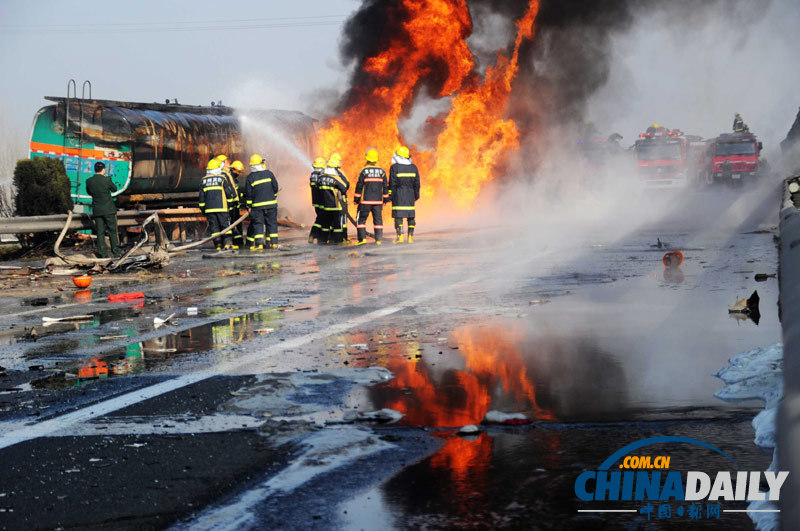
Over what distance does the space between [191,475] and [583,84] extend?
35.3 metres

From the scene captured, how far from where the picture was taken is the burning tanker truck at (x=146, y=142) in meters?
22.7

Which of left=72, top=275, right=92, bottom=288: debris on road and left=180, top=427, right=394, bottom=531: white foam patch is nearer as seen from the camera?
left=180, top=427, right=394, bottom=531: white foam patch

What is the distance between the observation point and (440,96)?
99.2 ft

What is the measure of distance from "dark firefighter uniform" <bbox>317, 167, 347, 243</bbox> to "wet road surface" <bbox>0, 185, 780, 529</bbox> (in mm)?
7947

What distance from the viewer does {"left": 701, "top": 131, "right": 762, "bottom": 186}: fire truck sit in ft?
160

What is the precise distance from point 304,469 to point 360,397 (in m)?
1.67

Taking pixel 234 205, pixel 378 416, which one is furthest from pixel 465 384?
pixel 234 205

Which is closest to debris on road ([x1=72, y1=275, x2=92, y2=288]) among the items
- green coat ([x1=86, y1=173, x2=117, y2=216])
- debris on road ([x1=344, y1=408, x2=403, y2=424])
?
green coat ([x1=86, y1=173, x2=117, y2=216])

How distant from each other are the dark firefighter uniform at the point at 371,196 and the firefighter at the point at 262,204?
2.11 metres

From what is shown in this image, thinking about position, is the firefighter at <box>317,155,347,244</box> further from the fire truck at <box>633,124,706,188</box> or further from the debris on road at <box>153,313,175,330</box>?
the fire truck at <box>633,124,706,188</box>

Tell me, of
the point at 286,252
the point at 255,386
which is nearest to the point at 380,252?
the point at 286,252

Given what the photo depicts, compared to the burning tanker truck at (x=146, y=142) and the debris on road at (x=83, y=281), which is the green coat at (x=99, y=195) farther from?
the debris on road at (x=83, y=281)

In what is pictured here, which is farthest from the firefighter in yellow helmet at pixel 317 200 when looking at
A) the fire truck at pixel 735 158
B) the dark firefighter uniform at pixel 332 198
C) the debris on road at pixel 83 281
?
the fire truck at pixel 735 158

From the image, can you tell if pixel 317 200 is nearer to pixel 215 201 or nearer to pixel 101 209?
pixel 215 201
